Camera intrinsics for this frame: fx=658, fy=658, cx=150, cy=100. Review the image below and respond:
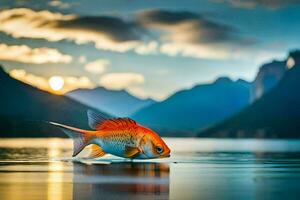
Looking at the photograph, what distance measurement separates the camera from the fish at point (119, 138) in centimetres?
2078

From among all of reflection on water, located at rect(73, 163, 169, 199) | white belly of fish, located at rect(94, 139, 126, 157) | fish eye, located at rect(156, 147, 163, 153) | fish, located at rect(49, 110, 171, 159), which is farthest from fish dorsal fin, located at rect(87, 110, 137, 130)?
reflection on water, located at rect(73, 163, 169, 199)

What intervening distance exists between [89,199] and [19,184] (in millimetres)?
4342

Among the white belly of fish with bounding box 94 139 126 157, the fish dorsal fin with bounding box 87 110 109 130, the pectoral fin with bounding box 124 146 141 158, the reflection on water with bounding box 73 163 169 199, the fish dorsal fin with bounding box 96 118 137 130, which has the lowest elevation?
the reflection on water with bounding box 73 163 169 199

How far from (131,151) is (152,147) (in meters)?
0.68

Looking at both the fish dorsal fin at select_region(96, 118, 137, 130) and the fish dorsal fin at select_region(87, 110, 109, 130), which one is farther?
the fish dorsal fin at select_region(87, 110, 109, 130)

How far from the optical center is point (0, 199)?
1334cm

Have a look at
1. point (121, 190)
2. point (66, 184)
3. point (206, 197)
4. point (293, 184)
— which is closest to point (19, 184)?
point (66, 184)

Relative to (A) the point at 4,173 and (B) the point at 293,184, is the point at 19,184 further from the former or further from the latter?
(B) the point at 293,184

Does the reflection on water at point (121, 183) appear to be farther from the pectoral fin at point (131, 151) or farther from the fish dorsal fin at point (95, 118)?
the fish dorsal fin at point (95, 118)

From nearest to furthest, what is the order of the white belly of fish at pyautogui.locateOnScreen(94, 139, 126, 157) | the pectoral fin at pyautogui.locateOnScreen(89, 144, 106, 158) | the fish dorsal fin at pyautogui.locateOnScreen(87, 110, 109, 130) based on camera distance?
1. the white belly of fish at pyautogui.locateOnScreen(94, 139, 126, 157)
2. the pectoral fin at pyautogui.locateOnScreen(89, 144, 106, 158)
3. the fish dorsal fin at pyautogui.locateOnScreen(87, 110, 109, 130)

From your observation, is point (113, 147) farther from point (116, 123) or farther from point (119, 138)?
point (116, 123)

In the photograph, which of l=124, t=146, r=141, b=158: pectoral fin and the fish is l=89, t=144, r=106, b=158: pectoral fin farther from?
l=124, t=146, r=141, b=158: pectoral fin

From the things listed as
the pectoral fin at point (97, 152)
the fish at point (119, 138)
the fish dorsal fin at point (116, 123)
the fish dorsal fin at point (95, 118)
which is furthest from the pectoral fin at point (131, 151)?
the fish dorsal fin at point (95, 118)

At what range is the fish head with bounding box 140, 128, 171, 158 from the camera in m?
20.7
